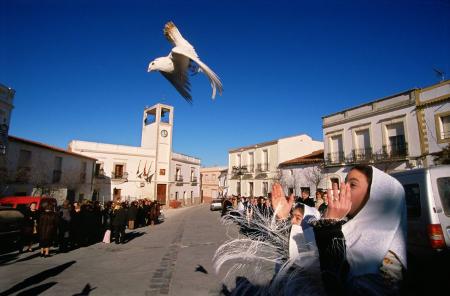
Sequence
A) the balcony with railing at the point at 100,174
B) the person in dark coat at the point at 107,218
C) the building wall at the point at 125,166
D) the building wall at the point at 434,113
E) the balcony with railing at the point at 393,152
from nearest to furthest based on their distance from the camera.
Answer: the person in dark coat at the point at 107,218 < the building wall at the point at 434,113 < the balcony with railing at the point at 393,152 < the balcony with railing at the point at 100,174 < the building wall at the point at 125,166

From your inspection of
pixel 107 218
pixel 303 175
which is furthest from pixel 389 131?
pixel 107 218

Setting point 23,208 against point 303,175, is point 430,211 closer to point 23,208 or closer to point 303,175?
point 23,208

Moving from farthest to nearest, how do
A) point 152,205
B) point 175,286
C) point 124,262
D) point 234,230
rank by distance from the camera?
point 152,205, point 124,262, point 175,286, point 234,230

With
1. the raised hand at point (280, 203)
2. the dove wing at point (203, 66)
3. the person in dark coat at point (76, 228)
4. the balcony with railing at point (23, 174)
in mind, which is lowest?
the person in dark coat at point (76, 228)

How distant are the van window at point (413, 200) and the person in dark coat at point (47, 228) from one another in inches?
332

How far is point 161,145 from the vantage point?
118 feet

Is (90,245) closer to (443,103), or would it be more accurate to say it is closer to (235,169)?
(443,103)

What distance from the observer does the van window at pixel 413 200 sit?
15.6 feet

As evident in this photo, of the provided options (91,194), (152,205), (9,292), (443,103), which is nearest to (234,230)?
(9,292)

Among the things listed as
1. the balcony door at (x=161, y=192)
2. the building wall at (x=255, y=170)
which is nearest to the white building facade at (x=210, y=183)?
the building wall at (x=255, y=170)

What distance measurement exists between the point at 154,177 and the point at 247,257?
35002 mm

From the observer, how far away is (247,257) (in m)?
1.47

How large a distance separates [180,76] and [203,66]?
728 mm

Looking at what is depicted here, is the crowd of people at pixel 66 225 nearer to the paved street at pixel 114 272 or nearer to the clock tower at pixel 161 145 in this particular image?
the paved street at pixel 114 272
